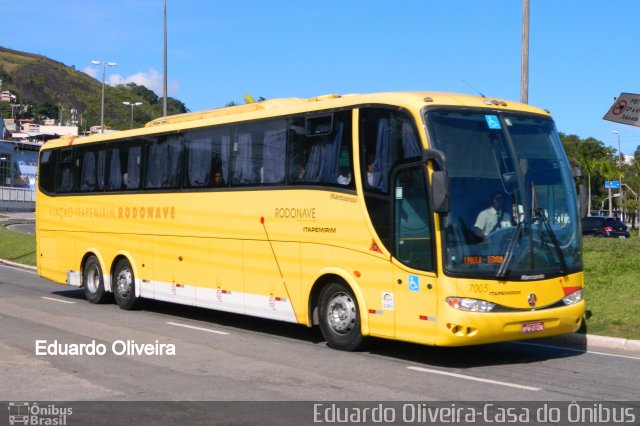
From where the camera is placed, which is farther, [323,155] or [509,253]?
[323,155]

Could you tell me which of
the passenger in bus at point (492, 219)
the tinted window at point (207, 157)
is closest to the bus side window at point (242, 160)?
the tinted window at point (207, 157)

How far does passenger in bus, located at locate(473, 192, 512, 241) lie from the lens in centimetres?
1041

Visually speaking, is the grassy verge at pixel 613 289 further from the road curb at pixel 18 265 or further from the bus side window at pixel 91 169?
the road curb at pixel 18 265

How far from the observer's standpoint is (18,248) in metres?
34.5

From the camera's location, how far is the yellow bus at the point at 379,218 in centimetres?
1042

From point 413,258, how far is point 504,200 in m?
1.33

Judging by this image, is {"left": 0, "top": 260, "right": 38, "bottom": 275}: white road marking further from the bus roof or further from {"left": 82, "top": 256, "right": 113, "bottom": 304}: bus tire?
the bus roof

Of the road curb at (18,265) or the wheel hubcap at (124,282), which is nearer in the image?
the wheel hubcap at (124,282)

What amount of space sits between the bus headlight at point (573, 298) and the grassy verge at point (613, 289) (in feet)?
6.39

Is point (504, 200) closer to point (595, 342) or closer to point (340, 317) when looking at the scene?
point (340, 317)

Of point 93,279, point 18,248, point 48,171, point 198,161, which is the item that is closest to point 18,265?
point 18,248

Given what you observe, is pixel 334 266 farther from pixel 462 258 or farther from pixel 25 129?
pixel 25 129
